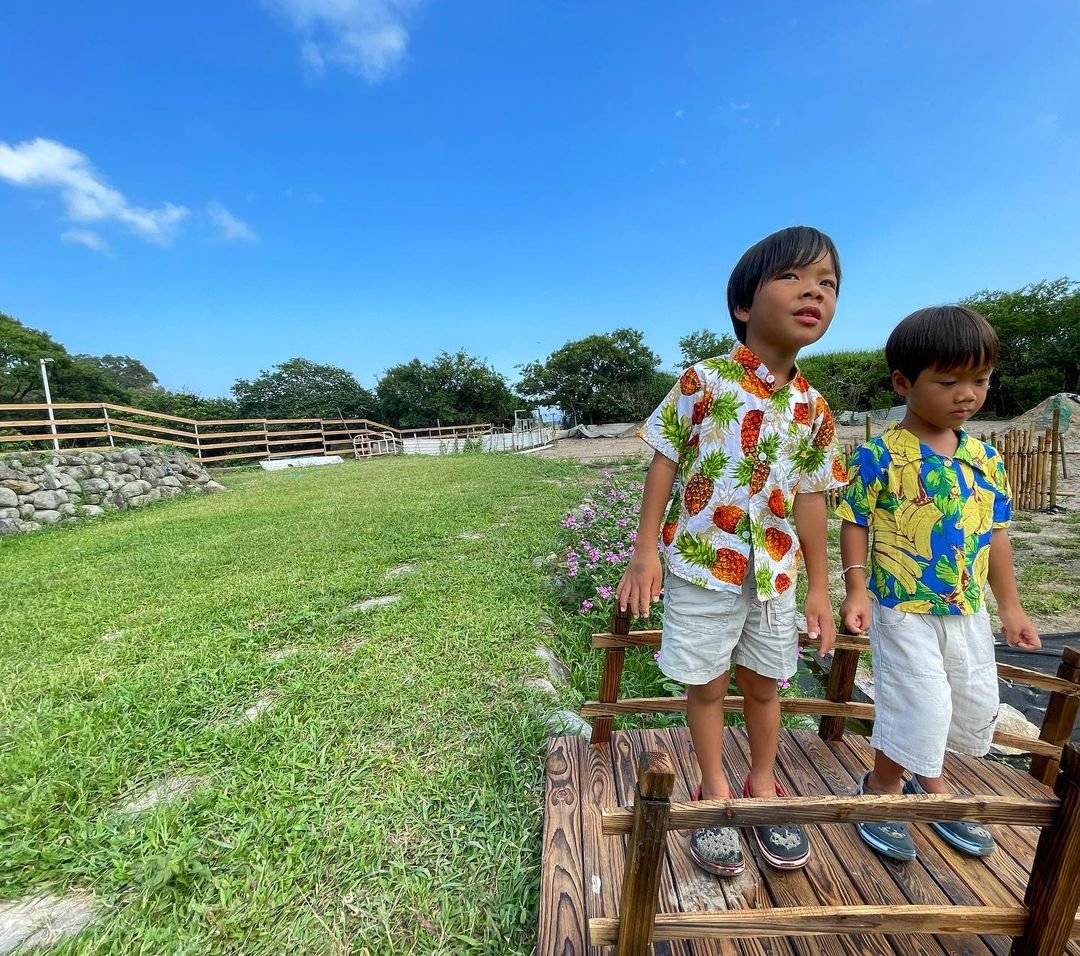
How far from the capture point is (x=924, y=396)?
4.47 feet

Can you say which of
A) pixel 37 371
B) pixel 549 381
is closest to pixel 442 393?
pixel 549 381

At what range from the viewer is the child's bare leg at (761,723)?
1373 millimetres

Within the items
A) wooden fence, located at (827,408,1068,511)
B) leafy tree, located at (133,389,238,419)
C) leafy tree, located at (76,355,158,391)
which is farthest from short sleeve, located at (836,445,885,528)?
leafy tree, located at (76,355,158,391)

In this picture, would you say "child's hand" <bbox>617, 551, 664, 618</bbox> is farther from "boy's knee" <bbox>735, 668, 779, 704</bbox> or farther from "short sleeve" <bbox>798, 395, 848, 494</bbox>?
"short sleeve" <bbox>798, 395, 848, 494</bbox>

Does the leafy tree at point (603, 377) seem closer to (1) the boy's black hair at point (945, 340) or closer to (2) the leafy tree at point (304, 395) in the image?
(2) the leafy tree at point (304, 395)

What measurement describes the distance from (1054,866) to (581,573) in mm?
2596

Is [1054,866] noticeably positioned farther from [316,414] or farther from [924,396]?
[316,414]

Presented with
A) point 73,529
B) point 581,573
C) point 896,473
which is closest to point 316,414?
point 73,529

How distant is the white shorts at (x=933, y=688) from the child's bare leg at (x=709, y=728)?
0.45 m

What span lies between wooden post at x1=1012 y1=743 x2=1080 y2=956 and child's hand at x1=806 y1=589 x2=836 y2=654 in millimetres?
514

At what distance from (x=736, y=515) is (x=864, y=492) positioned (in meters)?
0.45

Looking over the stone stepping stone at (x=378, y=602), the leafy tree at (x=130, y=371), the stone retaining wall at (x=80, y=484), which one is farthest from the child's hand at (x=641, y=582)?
the leafy tree at (x=130, y=371)

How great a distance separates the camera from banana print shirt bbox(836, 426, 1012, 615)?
133 centimetres

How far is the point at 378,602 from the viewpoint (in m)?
3.49
